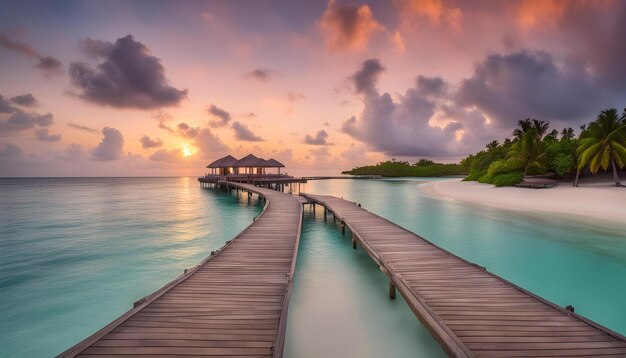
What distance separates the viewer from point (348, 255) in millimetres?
11094

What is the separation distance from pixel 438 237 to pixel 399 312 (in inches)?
377

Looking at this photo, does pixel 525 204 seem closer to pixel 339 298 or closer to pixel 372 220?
pixel 372 220

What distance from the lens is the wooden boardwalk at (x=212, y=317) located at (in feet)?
11.8

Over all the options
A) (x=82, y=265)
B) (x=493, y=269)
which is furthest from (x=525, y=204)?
(x=82, y=265)

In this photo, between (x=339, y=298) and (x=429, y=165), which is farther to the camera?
(x=429, y=165)

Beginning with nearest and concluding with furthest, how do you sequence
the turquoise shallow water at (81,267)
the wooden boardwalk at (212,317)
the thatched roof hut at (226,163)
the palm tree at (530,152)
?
the wooden boardwalk at (212,317)
the turquoise shallow water at (81,267)
the palm tree at (530,152)
the thatched roof hut at (226,163)

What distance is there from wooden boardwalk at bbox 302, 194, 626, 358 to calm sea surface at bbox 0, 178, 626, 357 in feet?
3.50

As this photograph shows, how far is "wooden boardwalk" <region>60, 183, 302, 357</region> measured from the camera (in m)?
3.60

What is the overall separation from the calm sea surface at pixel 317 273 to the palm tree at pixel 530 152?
53.2ft

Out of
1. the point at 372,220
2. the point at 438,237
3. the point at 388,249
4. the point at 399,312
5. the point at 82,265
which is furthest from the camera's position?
the point at 438,237

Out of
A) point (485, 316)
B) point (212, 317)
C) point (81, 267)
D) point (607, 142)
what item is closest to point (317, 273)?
point (212, 317)

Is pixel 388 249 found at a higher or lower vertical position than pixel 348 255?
higher

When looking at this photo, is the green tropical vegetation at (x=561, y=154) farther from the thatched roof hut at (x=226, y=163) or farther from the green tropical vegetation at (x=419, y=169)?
the green tropical vegetation at (x=419, y=169)

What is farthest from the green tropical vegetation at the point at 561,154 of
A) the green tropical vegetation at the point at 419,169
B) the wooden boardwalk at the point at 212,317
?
the green tropical vegetation at the point at 419,169
